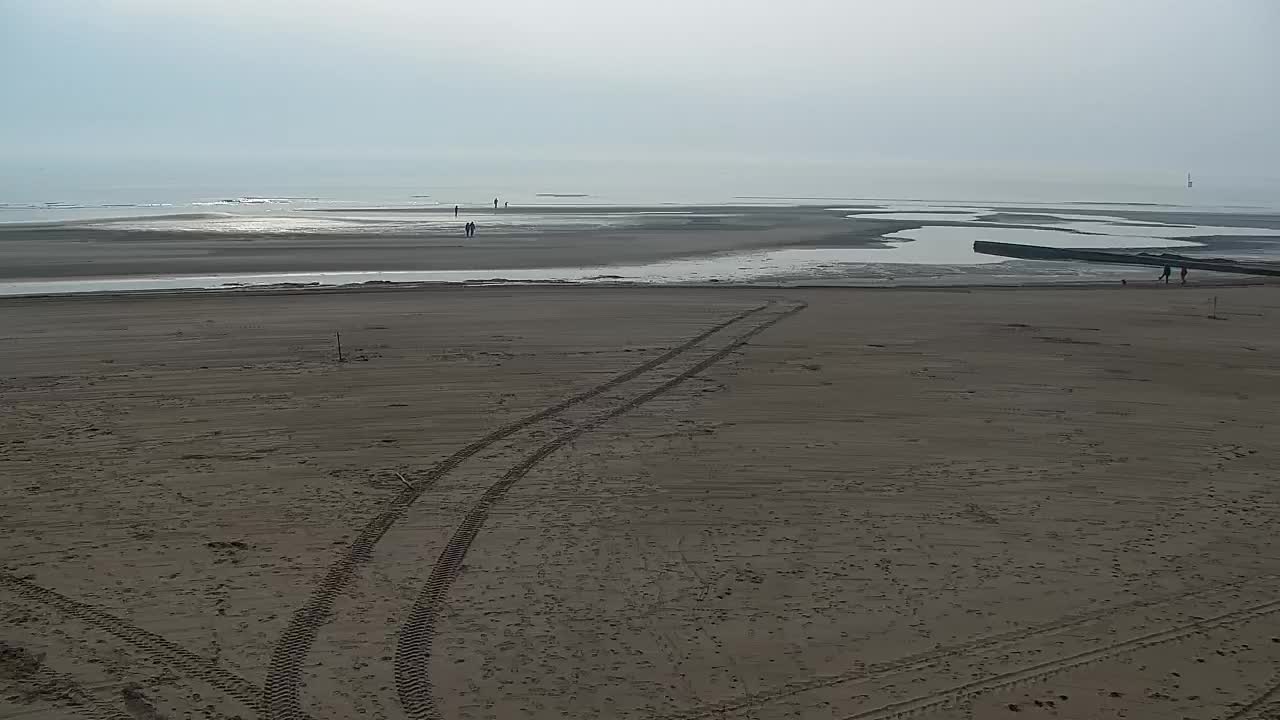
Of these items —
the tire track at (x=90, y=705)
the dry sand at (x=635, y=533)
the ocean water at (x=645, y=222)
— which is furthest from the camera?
the ocean water at (x=645, y=222)

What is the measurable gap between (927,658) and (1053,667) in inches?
32.1

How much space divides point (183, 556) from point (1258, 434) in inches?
478

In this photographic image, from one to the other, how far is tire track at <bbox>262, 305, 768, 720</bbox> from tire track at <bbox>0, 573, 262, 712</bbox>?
16 cm

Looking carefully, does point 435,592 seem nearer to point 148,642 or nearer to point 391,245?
point 148,642

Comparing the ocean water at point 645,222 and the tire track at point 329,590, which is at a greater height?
the ocean water at point 645,222

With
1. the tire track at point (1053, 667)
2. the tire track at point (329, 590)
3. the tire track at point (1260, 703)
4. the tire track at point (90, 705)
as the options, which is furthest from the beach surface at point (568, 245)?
the tire track at point (1260, 703)

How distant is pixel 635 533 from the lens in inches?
354

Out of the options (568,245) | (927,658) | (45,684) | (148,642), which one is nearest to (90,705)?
(45,684)

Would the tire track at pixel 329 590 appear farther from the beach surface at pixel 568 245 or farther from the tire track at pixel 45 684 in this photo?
the beach surface at pixel 568 245

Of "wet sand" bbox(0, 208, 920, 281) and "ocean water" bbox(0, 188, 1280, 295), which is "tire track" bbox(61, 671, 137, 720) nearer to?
"ocean water" bbox(0, 188, 1280, 295)

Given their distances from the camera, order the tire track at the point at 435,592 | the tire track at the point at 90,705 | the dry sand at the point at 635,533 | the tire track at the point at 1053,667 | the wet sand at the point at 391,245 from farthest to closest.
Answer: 1. the wet sand at the point at 391,245
2. the dry sand at the point at 635,533
3. the tire track at the point at 435,592
4. the tire track at the point at 1053,667
5. the tire track at the point at 90,705

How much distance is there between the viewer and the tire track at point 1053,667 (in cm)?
615

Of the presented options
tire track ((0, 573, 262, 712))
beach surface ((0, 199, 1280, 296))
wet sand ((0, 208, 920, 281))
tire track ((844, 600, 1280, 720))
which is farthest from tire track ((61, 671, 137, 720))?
wet sand ((0, 208, 920, 281))

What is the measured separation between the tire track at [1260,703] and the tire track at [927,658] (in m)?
1.17
